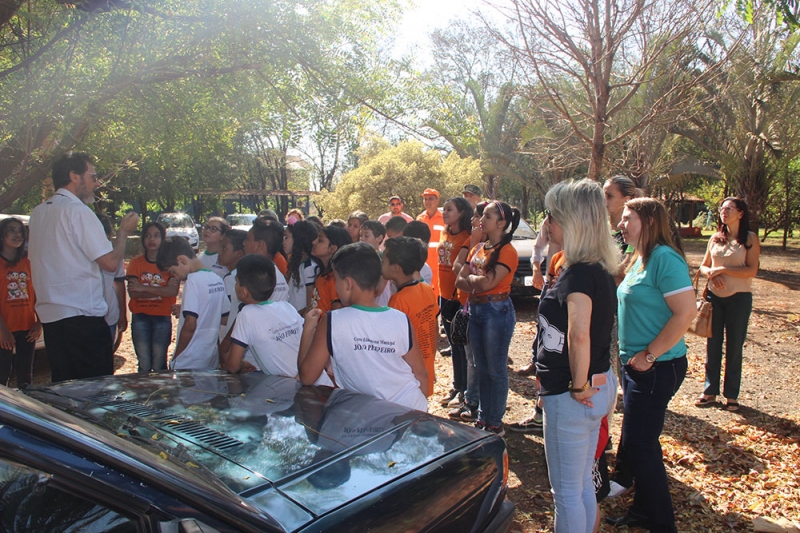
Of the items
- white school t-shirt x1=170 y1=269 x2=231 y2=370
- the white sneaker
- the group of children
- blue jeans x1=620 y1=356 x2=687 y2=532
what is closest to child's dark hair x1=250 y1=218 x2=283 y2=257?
the group of children

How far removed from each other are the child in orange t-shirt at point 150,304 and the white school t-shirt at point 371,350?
2877mm

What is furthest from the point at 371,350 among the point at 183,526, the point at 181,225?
the point at 181,225

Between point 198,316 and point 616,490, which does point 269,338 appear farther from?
point 616,490

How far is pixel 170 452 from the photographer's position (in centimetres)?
204

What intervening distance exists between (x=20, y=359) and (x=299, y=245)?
8.68ft

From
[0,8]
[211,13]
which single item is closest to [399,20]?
[211,13]

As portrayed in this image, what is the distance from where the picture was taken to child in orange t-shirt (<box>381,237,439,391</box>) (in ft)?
12.4

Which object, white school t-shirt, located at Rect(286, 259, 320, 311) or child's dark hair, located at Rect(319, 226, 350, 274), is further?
white school t-shirt, located at Rect(286, 259, 320, 311)

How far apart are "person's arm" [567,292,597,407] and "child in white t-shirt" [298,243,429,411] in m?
0.82

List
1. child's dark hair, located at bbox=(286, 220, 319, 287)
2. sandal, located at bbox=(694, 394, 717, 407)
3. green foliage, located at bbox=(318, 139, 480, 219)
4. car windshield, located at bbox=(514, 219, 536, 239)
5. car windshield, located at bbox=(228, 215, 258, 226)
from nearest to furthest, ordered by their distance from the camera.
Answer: child's dark hair, located at bbox=(286, 220, 319, 287) → sandal, located at bbox=(694, 394, 717, 407) → car windshield, located at bbox=(514, 219, 536, 239) → green foliage, located at bbox=(318, 139, 480, 219) → car windshield, located at bbox=(228, 215, 258, 226)

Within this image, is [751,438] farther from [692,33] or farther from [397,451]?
[692,33]

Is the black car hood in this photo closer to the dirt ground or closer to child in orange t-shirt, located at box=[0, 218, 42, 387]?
the dirt ground

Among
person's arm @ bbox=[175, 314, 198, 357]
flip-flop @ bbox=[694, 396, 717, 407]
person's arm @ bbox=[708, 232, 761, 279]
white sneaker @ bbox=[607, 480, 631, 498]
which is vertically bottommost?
white sneaker @ bbox=[607, 480, 631, 498]

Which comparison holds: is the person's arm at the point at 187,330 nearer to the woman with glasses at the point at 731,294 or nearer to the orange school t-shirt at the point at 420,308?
the orange school t-shirt at the point at 420,308
